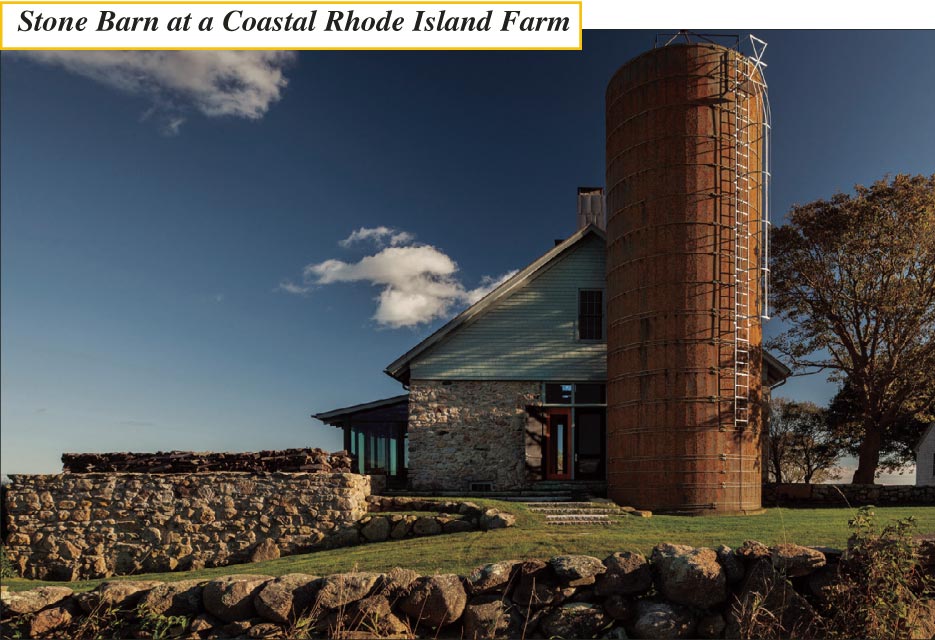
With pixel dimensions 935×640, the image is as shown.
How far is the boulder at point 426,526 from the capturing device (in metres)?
14.7

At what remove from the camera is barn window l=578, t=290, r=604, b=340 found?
20.2 metres

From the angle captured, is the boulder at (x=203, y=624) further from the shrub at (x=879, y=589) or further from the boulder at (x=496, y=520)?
the shrub at (x=879, y=589)

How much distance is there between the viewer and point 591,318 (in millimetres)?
20312

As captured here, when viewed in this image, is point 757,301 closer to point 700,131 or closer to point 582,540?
point 700,131

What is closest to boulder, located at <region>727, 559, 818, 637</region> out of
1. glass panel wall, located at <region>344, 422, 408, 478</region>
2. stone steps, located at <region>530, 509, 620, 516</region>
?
stone steps, located at <region>530, 509, 620, 516</region>

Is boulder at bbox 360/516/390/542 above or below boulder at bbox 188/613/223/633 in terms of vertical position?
below

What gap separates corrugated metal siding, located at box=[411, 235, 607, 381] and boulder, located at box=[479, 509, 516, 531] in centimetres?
624

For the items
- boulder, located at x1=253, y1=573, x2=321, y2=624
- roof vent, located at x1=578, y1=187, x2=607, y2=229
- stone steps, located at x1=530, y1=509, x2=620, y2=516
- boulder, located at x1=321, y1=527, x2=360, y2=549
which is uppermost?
roof vent, located at x1=578, y1=187, x2=607, y2=229

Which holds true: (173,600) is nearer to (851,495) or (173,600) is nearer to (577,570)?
(577,570)

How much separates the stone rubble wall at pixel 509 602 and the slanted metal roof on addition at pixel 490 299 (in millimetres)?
11428

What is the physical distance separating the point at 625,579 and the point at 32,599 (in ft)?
22.6

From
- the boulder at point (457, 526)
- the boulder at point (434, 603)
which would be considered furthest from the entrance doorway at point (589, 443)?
the boulder at point (434, 603)

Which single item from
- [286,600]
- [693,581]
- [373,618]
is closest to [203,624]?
[286,600]

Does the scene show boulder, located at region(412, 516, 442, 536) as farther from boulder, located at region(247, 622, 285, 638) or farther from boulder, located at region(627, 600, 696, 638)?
boulder, located at region(627, 600, 696, 638)
